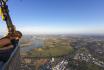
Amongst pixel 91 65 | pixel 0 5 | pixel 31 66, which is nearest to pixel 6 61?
pixel 0 5

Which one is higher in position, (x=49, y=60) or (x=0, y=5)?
(x=0, y=5)

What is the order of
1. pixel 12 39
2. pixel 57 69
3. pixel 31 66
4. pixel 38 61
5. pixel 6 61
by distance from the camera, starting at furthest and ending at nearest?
1. pixel 38 61
2. pixel 31 66
3. pixel 57 69
4. pixel 12 39
5. pixel 6 61

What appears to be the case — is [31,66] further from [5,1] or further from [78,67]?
[5,1]

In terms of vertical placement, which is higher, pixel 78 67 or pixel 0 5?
pixel 0 5

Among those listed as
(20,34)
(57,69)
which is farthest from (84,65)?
(20,34)

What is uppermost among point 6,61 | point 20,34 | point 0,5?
point 0,5

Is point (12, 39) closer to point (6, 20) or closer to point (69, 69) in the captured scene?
point (6, 20)

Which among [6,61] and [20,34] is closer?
[6,61]

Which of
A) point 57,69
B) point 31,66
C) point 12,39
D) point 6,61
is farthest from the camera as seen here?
point 31,66

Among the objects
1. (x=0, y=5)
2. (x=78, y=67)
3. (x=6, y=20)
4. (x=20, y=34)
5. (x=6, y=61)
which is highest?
(x=0, y=5)
